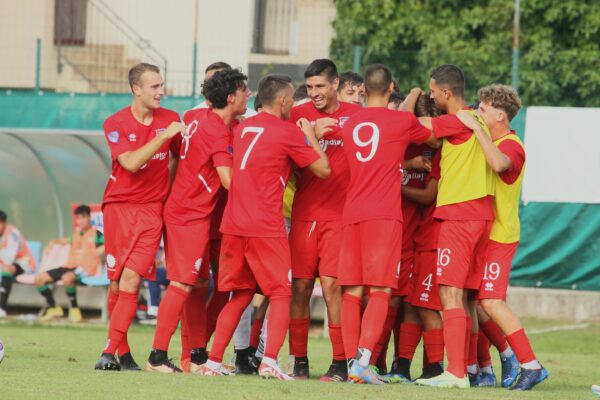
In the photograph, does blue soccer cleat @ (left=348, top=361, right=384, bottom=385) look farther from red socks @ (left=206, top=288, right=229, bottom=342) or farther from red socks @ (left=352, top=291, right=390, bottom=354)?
red socks @ (left=206, top=288, right=229, bottom=342)

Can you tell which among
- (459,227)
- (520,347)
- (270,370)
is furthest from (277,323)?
(520,347)

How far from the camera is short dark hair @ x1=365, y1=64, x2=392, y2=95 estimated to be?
32.3ft

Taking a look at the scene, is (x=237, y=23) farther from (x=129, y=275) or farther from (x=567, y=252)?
(x=129, y=275)

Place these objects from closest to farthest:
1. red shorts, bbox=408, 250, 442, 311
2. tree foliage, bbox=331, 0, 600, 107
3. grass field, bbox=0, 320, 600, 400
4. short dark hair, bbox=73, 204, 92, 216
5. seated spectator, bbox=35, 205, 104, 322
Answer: grass field, bbox=0, 320, 600, 400, red shorts, bbox=408, 250, 442, 311, seated spectator, bbox=35, 205, 104, 322, short dark hair, bbox=73, 204, 92, 216, tree foliage, bbox=331, 0, 600, 107

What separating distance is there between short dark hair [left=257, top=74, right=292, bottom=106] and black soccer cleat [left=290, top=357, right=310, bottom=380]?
211 centimetres

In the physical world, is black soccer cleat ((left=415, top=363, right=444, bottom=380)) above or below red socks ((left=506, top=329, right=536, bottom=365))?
below

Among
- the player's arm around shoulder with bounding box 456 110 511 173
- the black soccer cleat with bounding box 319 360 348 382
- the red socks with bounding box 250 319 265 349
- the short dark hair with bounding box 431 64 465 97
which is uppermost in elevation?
the short dark hair with bounding box 431 64 465 97

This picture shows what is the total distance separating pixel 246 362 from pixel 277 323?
121 centimetres

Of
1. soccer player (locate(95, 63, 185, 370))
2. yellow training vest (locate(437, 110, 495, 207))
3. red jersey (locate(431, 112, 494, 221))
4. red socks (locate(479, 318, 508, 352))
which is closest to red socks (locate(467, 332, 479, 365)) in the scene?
red socks (locate(479, 318, 508, 352))

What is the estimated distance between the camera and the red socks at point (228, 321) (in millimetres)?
9758

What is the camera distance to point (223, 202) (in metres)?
10.5

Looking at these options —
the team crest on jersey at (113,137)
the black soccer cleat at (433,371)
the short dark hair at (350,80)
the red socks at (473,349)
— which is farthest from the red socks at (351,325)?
the team crest on jersey at (113,137)

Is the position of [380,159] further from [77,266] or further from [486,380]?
[77,266]

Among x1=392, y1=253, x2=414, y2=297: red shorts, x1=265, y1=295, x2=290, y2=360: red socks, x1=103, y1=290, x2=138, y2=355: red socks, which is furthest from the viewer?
x1=392, y1=253, x2=414, y2=297: red shorts
